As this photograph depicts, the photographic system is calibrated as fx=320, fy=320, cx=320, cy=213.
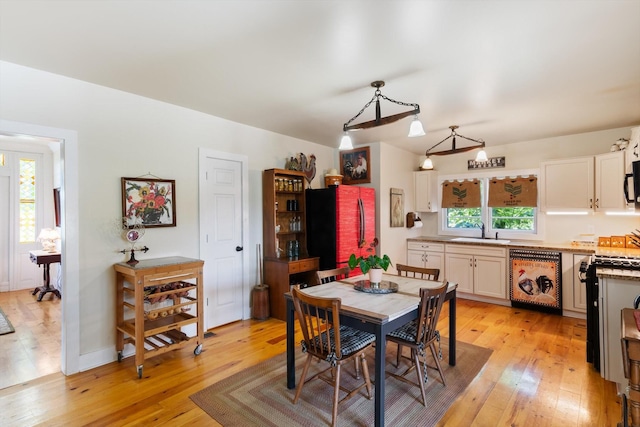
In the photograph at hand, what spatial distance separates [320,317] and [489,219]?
14.2 feet

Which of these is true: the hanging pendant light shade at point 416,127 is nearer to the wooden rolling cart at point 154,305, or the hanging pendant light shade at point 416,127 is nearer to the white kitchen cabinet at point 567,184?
the wooden rolling cart at point 154,305

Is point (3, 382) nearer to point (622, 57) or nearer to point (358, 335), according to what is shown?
point (358, 335)

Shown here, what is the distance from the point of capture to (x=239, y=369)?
2844 millimetres

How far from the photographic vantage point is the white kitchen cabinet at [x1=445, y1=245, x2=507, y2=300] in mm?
4688

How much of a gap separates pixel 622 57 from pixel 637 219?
292 centimetres

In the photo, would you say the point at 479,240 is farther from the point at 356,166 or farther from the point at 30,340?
the point at 30,340

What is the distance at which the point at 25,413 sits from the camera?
222 cm

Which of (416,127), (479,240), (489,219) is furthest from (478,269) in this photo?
(416,127)

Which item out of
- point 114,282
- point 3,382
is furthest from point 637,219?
point 3,382

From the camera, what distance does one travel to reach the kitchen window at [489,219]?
5.02m

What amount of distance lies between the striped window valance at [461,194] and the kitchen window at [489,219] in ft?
0.23

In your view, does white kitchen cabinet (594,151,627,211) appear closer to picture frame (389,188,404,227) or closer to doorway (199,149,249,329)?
picture frame (389,188,404,227)

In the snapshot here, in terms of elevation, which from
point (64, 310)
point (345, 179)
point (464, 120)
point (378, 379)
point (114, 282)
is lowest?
point (378, 379)

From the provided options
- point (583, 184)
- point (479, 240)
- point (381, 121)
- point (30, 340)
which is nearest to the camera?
point (381, 121)
